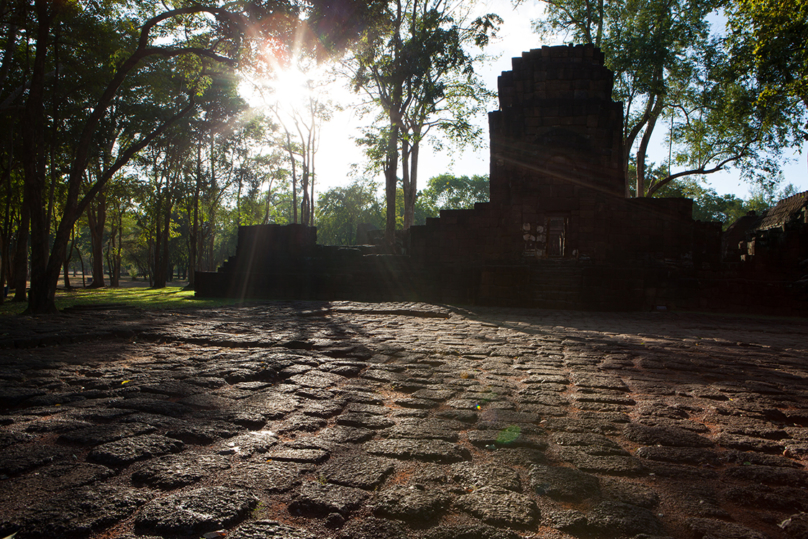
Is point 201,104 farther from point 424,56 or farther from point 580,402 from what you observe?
point 580,402

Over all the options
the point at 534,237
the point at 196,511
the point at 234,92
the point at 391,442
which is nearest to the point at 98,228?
the point at 234,92

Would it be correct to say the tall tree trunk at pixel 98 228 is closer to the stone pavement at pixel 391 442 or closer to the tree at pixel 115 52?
the tree at pixel 115 52

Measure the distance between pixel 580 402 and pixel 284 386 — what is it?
2378 mm

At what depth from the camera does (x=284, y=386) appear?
150 inches

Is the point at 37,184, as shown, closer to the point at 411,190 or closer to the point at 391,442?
the point at 391,442

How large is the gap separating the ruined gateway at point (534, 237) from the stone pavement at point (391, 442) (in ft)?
30.9

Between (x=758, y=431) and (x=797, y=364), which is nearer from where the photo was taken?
(x=758, y=431)

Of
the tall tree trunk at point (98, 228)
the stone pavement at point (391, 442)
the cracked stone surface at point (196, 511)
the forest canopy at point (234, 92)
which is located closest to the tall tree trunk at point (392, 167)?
the forest canopy at point (234, 92)

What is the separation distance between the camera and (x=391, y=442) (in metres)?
2.66

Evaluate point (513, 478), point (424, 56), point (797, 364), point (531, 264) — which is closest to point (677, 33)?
point (424, 56)

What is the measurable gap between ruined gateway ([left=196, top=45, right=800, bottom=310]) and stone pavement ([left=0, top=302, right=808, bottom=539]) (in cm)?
941

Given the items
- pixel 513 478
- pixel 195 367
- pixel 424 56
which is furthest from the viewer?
pixel 424 56

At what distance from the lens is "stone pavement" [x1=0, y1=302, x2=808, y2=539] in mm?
1835

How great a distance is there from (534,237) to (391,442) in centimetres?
1617
